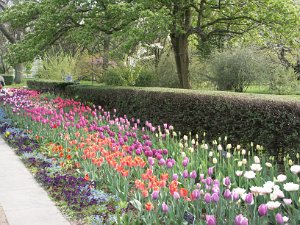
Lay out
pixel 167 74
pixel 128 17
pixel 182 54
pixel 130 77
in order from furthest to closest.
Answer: pixel 167 74 → pixel 130 77 → pixel 182 54 → pixel 128 17

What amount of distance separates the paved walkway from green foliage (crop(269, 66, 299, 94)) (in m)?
13.5

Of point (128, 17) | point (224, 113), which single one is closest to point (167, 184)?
point (224, 113)

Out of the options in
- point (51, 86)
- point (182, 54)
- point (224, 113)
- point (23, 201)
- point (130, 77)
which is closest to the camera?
point (23, 201)

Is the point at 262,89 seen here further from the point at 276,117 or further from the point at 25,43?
the point at 276,117

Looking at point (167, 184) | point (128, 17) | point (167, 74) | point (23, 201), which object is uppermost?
point (128, 17)

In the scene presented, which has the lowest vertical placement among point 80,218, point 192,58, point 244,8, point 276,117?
point 80,218

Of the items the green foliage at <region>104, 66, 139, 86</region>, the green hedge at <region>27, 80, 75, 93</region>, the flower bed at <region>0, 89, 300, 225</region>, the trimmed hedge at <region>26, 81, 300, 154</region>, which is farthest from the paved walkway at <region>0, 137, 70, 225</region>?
the green foliage at <region>104, 66, 139, 86</region>

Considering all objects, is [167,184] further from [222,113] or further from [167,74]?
[167,74]

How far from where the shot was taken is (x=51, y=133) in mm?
8445

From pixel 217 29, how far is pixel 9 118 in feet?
28.1

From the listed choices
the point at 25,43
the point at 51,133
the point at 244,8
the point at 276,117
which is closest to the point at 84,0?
the point at 25,43

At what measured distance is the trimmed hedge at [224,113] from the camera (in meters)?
6.20

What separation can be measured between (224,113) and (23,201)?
3.87 meters

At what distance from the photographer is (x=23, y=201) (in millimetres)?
4953
